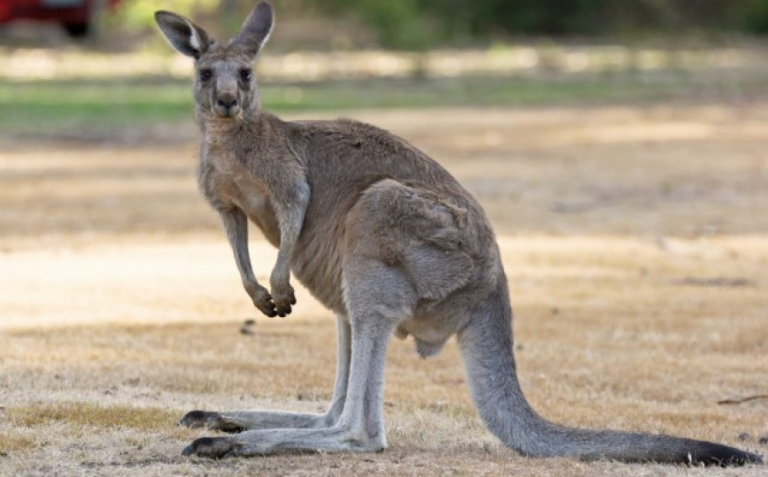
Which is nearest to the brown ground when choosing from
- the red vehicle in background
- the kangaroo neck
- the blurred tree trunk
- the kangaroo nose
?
the kangaroo neck

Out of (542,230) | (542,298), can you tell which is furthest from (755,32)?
(542,298)

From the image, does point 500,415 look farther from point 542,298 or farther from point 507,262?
point 507,262

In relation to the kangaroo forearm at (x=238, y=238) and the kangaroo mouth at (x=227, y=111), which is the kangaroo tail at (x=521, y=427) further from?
the kangaroo mouth at (x=227, y=111)

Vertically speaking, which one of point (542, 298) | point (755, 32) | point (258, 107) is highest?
point (755, 32)

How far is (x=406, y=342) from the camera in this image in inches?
312

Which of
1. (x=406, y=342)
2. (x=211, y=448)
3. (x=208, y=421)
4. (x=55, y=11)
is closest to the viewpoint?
(x=211, y=448)

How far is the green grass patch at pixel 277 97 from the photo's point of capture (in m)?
17.6

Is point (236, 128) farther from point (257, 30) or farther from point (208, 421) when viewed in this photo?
point (208, 421)

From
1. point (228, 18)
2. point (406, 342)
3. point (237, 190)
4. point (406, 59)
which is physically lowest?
point (406, 342)

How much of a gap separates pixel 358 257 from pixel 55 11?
22.7m

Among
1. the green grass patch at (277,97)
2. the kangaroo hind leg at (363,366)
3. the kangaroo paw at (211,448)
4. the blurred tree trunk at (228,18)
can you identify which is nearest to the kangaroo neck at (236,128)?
the kangaroo hind leg at (363,366)

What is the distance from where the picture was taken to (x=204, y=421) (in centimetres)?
555

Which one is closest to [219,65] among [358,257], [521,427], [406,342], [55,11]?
[358,257]

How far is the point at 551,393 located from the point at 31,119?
40.0ft
